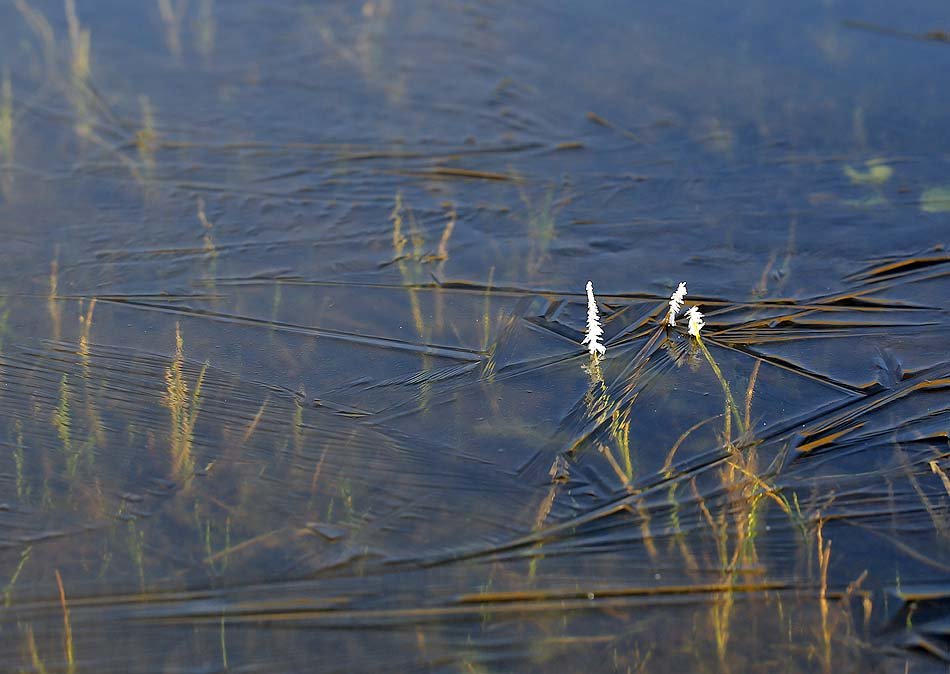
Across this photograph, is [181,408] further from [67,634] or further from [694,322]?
[694,322]

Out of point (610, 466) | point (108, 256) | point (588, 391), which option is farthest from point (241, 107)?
point (610, 466)

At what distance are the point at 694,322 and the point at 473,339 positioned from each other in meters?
0.59

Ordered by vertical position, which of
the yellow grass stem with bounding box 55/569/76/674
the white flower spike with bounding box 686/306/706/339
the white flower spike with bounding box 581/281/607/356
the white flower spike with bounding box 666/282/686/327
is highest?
the white flower spike with bounding box 666/282/686/327

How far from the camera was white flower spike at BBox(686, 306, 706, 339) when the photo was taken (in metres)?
2.67

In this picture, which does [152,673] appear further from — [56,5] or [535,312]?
[56,5]

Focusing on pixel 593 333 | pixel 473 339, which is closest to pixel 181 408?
pixel 473 339

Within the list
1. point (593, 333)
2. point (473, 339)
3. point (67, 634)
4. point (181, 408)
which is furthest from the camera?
point (473, 339)

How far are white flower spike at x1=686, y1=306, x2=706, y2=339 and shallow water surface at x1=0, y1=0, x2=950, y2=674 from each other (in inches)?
2.0

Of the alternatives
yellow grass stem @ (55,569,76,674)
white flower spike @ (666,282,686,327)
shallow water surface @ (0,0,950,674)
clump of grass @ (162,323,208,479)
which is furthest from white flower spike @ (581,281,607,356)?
yellow grass stem @ (55,569,76,674)

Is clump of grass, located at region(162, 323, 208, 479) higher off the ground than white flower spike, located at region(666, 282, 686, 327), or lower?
lower

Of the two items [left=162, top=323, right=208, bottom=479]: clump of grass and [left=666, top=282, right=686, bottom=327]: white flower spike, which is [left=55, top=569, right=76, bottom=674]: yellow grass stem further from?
[left=666, top=282, right=686, bottom=327]: white flower spike

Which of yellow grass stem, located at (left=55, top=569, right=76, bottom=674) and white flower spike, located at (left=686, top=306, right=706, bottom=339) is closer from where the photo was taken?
yellow grass stem, located at (left=55, top=569, right=76, bottom=674)

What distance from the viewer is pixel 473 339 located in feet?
8.93

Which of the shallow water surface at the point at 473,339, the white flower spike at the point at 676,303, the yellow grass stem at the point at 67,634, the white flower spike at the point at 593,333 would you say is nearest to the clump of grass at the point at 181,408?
the shallow water surface at the point at 473,339
